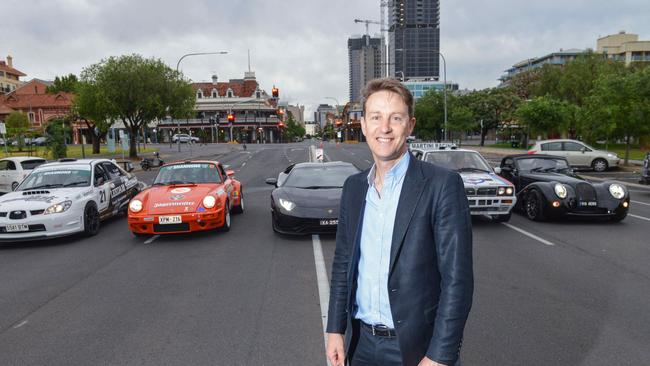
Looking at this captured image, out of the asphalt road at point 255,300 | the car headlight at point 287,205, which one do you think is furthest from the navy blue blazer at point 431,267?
the car headlight at point 287,205

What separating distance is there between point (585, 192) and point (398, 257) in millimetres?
8513

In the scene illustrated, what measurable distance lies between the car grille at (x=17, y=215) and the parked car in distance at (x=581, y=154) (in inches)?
798

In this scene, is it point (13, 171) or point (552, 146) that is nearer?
point (13, 171)

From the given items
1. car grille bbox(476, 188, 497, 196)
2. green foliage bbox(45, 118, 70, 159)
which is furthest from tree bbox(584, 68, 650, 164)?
green foliage bbox(45, 118, 70, 159)

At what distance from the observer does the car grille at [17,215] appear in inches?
295

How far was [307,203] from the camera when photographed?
7.65 m

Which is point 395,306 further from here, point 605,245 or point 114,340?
point 605,245

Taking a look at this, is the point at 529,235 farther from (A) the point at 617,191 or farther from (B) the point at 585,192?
(A) the point at 617,191

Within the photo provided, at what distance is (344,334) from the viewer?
2105mm

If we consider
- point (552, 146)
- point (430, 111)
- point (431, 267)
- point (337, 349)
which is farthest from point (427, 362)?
point (430, 111)

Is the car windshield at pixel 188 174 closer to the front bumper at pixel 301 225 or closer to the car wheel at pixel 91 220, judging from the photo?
the car wheel at pixel 91 220

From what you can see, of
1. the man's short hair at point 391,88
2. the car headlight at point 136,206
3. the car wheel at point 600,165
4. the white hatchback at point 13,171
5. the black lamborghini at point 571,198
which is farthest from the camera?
the car wheel at point 600,165

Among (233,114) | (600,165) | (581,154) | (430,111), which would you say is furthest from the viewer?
(233,114)

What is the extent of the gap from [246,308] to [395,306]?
316 cm
